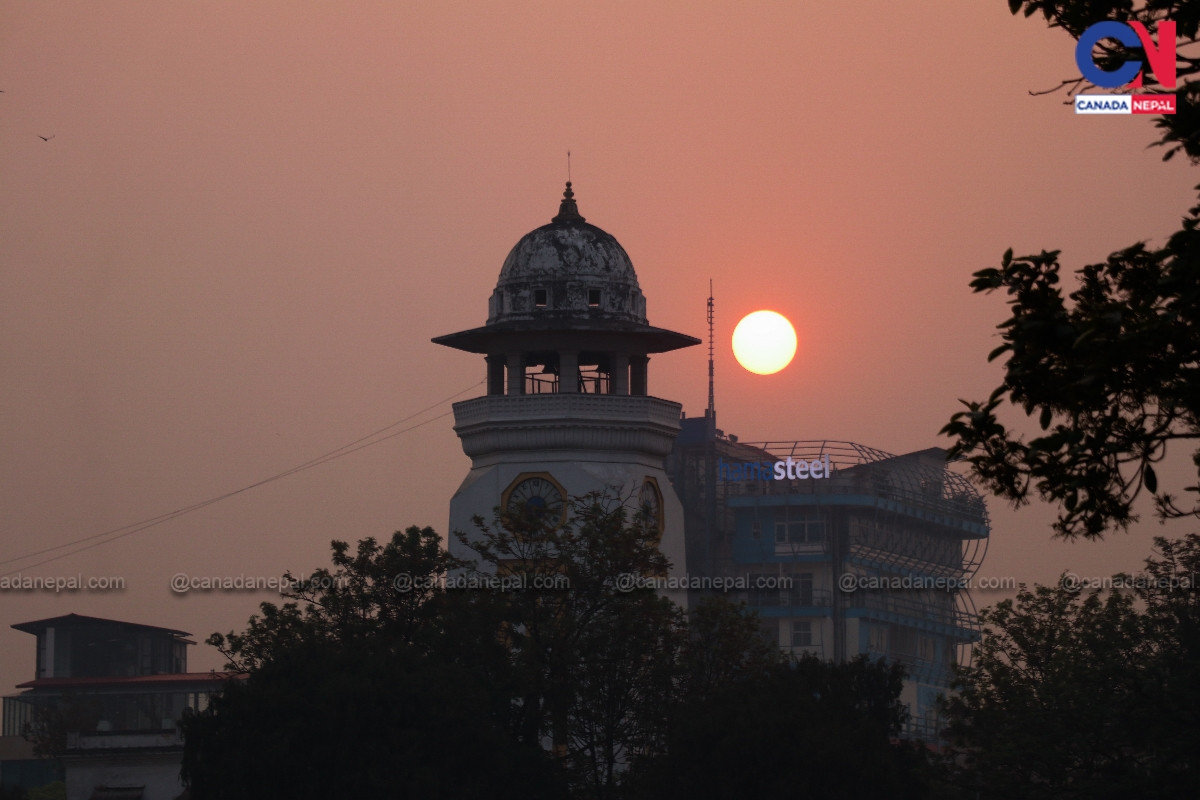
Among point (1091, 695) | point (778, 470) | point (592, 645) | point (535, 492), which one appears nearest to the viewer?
point (1091, 695)

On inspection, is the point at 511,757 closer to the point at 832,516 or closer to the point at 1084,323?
the point at 1084,323

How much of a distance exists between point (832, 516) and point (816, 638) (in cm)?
953

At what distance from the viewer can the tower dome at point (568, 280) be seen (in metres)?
103

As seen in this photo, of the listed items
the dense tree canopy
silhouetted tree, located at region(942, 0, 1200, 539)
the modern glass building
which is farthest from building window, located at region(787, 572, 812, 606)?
silhouetted tree, located at region(942, 0, 1200, 539)

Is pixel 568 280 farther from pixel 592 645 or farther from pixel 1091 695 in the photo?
pixel 1091 695

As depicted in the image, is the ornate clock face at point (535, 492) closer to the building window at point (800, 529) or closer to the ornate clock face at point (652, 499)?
the ornate clock face at point (652, 499)

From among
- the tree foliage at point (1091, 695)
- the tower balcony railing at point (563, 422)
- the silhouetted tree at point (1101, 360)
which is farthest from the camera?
the tower balcony railing at point (563, 422)

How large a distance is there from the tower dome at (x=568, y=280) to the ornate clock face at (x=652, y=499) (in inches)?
287

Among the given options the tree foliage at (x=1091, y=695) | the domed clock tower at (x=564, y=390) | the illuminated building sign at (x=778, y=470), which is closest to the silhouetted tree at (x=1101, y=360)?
the tree foliage at (x=1091, y=695)

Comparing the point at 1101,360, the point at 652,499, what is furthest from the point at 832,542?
the point at 1101,360

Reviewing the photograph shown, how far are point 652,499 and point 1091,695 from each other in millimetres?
35631

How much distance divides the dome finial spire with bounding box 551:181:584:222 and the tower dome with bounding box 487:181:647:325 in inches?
13.8

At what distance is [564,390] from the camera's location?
339 ft

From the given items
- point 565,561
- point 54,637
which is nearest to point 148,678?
point 54,637
